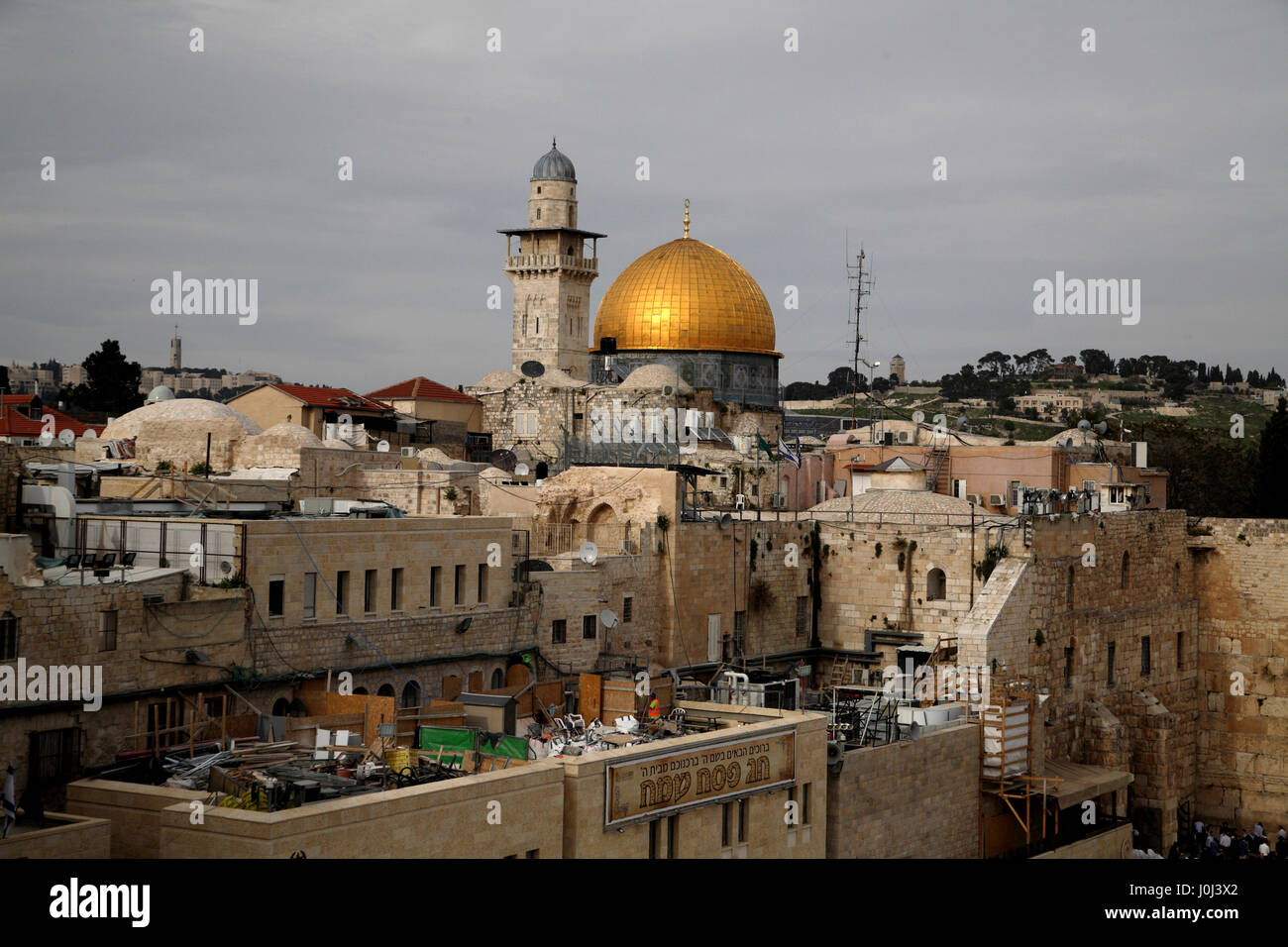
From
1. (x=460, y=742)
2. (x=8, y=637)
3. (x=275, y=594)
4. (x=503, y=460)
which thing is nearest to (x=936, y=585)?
(x=460, y=742)

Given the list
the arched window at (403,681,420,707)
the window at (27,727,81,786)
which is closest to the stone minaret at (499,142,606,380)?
the arched window at (403,681,420,707)

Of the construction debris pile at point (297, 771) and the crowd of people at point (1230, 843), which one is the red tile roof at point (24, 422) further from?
the crowd of people at point (1230, 843)

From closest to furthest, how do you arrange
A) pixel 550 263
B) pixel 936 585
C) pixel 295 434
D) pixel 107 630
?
pixel 107 630, pixel 936 585, pixel 295 434, pixel 550 263

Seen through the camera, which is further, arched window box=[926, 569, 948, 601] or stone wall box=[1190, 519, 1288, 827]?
stone wall box=[1190, 519, 1288, 827]

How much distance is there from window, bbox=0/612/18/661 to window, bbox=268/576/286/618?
3.87 metres

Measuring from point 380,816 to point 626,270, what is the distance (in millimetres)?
33947

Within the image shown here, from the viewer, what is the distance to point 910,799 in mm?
25469

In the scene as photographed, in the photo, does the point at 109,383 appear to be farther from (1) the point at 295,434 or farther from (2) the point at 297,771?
(2) the point at 297,771

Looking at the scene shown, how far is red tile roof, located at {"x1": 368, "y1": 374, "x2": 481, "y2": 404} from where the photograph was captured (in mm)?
48000

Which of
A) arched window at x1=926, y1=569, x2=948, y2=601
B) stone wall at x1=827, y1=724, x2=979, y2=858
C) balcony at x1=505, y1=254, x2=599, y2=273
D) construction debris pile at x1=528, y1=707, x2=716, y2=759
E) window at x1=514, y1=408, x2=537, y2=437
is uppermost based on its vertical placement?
balcony at x1=505, y1=254, x2=599, y2=273

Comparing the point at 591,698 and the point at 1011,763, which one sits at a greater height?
the point at 591,698

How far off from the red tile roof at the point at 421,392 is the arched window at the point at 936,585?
65.4 feet

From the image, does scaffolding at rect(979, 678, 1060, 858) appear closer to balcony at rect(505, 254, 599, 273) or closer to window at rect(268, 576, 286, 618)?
window at rect(268, 576, 286, 618)

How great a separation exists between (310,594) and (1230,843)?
22.7 metres
